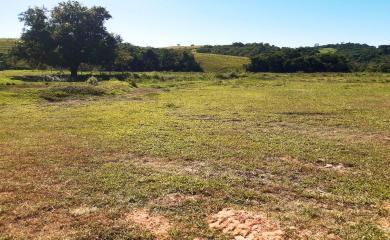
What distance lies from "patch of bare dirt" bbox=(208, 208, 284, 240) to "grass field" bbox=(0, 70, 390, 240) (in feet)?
0.17

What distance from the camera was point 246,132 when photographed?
18656 mm

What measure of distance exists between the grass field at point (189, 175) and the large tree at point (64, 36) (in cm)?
3534

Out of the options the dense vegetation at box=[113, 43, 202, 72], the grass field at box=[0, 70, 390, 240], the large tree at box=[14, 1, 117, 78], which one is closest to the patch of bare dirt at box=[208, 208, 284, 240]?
the grass field at box=[0, 70, 390, 240]

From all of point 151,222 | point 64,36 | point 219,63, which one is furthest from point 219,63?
point 151,222

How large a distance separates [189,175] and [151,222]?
3.32 m

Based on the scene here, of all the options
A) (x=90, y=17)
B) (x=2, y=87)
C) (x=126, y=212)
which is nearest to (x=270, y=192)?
(x=126, y=212)

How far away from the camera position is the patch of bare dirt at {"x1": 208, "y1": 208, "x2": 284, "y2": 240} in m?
8.12

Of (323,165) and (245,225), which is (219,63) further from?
(245,225)

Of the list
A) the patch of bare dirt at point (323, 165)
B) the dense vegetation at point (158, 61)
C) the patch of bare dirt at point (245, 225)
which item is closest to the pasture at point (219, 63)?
the dense vegetation at point (158, 61)

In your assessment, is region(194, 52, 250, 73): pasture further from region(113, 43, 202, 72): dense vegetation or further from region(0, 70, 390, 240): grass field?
region(0, 70, 390, 240): grass field

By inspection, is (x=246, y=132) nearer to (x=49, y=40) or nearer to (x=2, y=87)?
(x=2, y=87)

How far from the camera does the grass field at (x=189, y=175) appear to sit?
8.59 m

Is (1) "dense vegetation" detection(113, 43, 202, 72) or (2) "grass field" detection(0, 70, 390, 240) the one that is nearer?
(2) "grass field" detection(0, 70, 390, 240)

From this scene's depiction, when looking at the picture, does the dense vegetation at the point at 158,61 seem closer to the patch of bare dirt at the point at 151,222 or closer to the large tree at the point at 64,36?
the large tree at the point at 64,36
